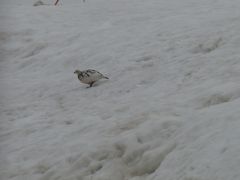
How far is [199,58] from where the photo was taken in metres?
9.26

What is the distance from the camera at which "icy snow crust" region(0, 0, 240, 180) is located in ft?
19.4

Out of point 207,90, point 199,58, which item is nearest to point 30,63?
point 199,58

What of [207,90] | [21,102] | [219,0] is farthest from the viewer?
[219,0]

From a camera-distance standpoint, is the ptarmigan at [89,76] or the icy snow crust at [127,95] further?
the ptarmigan at [89,76]

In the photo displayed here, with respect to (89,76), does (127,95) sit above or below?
above

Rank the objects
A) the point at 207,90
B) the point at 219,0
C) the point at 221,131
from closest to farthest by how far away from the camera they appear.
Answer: the point at 221,131 → the point at 207,90 → the point at 219,0

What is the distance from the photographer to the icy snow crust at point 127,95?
19.4 feet

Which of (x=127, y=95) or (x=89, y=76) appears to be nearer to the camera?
(x=127, y=95)

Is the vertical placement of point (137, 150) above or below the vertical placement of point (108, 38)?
above

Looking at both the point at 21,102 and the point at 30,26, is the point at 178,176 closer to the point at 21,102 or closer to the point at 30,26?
the point at 21,102

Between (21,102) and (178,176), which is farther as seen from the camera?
(21,102)

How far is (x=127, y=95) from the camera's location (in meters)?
8.55

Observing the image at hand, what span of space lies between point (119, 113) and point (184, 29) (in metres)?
4.10

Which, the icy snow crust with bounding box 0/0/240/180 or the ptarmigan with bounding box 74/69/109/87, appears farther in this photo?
the ptarmigan with bounding box 74/69/109/87
